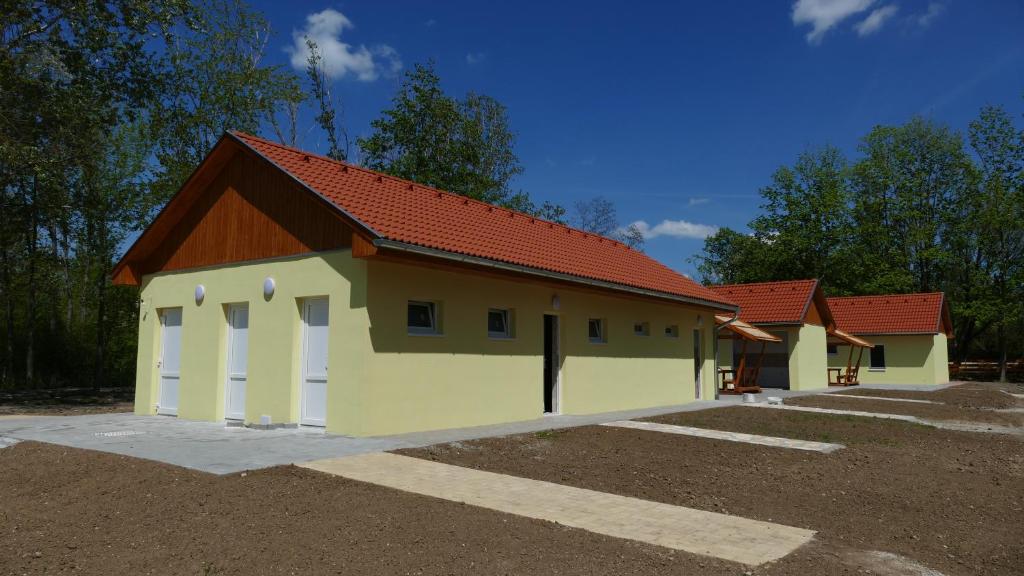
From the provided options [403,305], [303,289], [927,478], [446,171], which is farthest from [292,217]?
[446,171]

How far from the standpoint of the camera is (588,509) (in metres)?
6.41

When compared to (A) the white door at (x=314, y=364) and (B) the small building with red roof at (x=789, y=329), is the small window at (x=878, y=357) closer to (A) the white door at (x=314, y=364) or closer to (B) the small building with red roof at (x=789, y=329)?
(B) the small building with red roof at (x=789, y=329)

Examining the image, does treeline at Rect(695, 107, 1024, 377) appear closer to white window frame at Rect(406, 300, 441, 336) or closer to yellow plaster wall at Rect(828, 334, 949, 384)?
yellow plaster wall at Rect(828, 334, 949, 384)

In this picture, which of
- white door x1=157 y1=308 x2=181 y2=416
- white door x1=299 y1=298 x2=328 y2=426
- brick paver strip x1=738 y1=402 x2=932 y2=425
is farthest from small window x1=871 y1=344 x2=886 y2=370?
white door x1=157 y1=308 x2=181 y2=416

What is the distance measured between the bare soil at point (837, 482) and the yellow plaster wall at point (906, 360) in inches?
932

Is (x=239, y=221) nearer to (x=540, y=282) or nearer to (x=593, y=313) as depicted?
(x=540, y=282)

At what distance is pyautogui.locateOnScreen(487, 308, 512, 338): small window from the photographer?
40.8ft

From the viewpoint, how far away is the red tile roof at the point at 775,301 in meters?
26.9

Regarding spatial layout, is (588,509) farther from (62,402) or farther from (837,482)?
(62,402)

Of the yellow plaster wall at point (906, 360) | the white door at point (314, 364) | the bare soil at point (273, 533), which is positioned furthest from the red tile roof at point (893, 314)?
the bare soil at point (273, 533)

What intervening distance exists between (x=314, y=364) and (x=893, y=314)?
33202mm

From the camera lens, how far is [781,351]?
28.7 m

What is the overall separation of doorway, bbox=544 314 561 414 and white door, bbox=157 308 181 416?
23.9 ft

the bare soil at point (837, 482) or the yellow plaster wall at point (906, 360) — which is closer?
the bare soil at point (837, 482)
